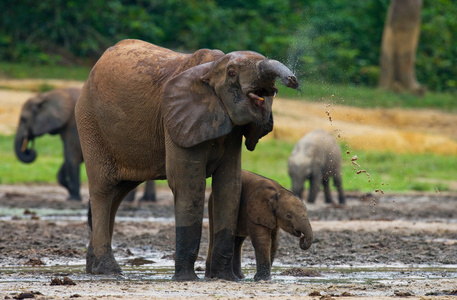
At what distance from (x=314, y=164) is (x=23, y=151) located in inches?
208

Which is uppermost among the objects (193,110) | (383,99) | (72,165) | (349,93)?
(349,93)

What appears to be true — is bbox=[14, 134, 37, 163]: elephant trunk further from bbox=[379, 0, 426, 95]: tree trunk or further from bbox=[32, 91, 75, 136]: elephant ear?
bbox=[379, 0, 426, 95]: tree trunk

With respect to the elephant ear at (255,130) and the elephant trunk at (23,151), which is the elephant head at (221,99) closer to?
the elephant ear at (255,130)

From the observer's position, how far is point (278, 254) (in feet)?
34.6

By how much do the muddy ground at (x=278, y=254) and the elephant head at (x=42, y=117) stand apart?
1.35m

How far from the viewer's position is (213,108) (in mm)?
8086

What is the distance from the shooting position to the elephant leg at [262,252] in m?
8.52

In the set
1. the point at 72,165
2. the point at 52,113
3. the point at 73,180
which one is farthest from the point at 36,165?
the point at 73,180

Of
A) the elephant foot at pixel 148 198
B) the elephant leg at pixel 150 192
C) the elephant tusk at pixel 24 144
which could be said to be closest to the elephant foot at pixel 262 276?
the elephant leg at pixel 150 192

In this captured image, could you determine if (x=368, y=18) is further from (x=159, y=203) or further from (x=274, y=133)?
(x=159, y=203)

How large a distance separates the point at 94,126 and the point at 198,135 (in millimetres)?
1670

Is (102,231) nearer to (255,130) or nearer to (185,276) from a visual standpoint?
(185,276)

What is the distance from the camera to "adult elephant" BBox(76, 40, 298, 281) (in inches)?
313

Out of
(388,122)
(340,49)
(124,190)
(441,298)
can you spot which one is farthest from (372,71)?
(441,298)
